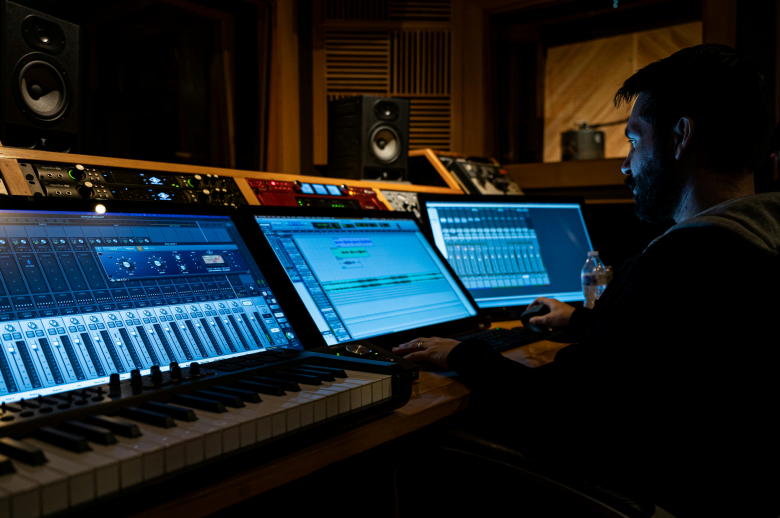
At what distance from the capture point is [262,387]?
34.3 inches

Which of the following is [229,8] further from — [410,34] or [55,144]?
[55,144]

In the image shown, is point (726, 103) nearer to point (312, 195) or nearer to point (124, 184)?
point (312, 195)

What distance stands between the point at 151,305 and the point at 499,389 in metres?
0.67

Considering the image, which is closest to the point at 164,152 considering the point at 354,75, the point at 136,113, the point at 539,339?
the point at 136,113

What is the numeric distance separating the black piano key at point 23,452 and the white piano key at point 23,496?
37 millimetres

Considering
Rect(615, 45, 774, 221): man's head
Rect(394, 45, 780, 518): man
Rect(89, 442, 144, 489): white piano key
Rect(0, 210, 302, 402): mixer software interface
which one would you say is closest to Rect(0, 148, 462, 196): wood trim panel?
Rect(0, 210, 302, 402): mixer software interface

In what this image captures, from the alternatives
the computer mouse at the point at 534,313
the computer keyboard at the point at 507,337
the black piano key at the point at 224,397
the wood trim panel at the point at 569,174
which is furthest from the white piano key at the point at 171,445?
the wood trim panel at the point at 569,174

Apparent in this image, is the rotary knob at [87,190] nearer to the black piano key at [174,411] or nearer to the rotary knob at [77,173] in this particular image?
the rotary knob at [77,173]

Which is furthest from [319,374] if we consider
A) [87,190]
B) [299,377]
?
[87,190]

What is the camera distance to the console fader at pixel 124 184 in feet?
4.33

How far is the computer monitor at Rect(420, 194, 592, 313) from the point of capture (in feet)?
6.81

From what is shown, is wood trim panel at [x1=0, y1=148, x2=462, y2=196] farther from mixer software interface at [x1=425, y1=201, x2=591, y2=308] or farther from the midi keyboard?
the midi keyboard

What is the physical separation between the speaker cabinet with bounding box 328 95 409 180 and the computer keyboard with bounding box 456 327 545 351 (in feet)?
4.44

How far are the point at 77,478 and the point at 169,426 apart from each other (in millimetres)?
144
